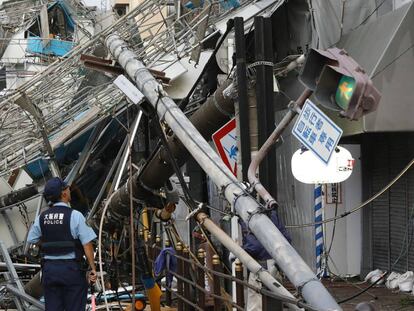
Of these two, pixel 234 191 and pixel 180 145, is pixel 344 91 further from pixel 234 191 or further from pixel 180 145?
pixel 180 145

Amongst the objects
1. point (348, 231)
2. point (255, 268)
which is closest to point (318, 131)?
point (255, 268)

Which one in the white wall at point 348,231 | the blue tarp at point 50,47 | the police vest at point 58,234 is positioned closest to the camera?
the police vest at point 58,234

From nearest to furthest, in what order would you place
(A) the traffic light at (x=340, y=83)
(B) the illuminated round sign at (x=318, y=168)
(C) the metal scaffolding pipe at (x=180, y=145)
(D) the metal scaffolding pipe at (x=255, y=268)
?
(A) the traffic light at (x=340, y=83) → (D) the metal scaffolding pipe at (x=255, y=268) → (C) the metal scaffolding pipe at (x=180, y=145) → (B) the illuminated round sign at (x=318, y=168)

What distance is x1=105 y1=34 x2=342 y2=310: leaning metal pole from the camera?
4.04 metres

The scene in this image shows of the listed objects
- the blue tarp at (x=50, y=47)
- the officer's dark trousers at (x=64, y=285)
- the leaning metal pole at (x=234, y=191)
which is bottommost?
the officer's dark trousers at (x=64, y=285)

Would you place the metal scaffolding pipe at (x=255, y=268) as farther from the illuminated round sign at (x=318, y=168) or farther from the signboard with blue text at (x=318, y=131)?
the illuminated round sign at (x=318, y=168)

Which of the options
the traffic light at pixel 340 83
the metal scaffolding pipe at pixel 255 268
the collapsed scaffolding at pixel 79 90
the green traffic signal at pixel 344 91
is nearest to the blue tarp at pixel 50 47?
the collapsed scaffolding at pixel 79 90

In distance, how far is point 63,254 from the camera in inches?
284

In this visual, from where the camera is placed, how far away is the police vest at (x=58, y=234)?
7.14m

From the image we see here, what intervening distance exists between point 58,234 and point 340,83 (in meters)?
4.17

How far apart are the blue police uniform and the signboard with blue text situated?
340 centimetres

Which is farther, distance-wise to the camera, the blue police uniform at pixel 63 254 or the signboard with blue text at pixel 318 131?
the blue police uniform at pixel 63 254

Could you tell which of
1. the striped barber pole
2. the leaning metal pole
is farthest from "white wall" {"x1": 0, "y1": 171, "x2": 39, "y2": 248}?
the leaning metal pole

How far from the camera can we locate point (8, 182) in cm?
1667
